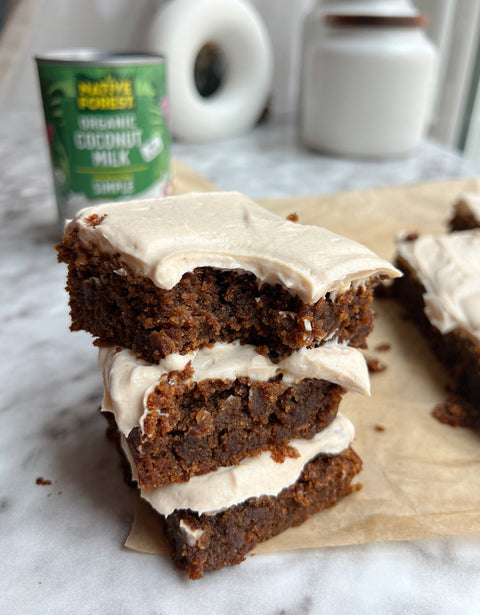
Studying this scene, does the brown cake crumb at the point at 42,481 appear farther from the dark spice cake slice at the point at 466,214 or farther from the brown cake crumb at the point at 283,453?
the dark spice cake slice at the point at 466,214

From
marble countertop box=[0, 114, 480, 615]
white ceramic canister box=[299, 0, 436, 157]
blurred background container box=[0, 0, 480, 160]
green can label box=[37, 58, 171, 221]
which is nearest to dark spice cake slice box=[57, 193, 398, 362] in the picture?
marble countertop box=[0, 114, 480, 615]

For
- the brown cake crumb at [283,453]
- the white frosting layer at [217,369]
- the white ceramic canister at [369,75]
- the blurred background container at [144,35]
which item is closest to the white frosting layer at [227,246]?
the white frosting layer at [217,369]

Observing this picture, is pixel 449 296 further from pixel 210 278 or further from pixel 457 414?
pixel 210 278

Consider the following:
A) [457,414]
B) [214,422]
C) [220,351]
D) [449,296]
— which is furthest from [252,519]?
[449,296]

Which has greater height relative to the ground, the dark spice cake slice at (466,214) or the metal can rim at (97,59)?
the metal can rim at (97,59)

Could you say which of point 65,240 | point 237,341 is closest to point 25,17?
point 65,240

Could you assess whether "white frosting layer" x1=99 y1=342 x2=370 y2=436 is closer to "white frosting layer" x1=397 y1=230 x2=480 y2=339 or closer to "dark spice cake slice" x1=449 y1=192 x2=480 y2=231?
"white frosting layer" x1=397 y1=230 x2=480 y2=339

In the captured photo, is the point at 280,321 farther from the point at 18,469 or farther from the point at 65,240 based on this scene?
the point at 18,469
